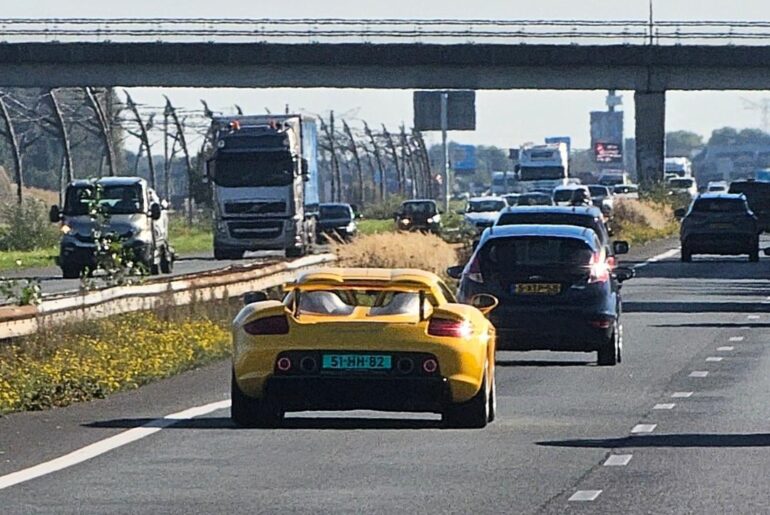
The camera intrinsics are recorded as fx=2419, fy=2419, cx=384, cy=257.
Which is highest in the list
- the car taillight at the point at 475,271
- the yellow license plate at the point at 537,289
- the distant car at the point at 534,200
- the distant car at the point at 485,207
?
the car taillight at the point at 475,271

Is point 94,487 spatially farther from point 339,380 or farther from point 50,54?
point 50,54

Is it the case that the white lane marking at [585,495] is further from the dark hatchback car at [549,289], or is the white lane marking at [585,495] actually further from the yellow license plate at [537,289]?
the yellow license plate at [537,289]

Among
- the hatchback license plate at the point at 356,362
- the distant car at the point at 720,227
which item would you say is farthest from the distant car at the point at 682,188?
the hatchback license plate at the point at 356,362

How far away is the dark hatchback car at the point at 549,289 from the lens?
23297 millimetres

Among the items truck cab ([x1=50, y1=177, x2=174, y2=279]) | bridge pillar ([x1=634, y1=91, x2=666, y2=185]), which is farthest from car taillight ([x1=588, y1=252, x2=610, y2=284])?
bridge pillar ([x1=634, y1=91, x2=666, y2=185])

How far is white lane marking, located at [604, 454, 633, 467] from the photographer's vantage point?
14125 mm

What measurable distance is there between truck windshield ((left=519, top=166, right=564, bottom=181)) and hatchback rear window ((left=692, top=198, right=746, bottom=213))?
4965cm

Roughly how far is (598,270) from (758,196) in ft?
155

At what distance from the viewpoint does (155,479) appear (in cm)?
1326

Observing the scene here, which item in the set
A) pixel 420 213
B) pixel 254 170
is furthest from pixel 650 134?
pixel 254 170

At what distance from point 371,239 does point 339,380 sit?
27.7 m

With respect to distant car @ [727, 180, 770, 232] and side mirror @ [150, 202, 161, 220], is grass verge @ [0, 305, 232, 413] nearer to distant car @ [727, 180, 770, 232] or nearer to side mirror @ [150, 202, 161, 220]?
side mirror @ [150, 202, 161, 220]

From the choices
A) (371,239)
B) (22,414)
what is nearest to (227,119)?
(371,239)

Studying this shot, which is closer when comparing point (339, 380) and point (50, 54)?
point (339, 380)
